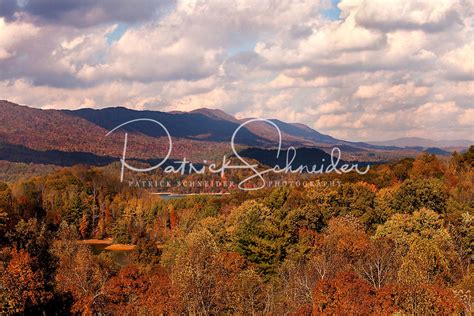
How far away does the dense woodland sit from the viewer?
22625 millimetres

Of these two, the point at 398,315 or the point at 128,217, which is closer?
the point at 398,315

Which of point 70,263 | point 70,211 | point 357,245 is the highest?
point 357,245

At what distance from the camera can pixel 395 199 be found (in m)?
53.5

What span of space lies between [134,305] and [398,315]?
13635 millimetres

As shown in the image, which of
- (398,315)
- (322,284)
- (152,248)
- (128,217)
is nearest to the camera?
(398,315)

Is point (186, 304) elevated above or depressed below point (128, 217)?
above

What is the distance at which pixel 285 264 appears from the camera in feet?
126

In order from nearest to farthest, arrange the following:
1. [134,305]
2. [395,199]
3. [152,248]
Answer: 1. [134,305]
2. [152,248]
3. [395,199]

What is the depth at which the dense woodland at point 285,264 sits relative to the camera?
74.2ft

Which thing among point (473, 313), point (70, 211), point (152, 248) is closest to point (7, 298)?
point (473, 313)

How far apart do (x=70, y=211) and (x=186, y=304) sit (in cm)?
7820

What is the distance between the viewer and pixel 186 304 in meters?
24.9

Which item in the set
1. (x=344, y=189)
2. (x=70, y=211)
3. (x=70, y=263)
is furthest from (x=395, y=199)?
(x=70, y=211)

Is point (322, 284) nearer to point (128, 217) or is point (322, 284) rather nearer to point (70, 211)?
point (128, 217)
